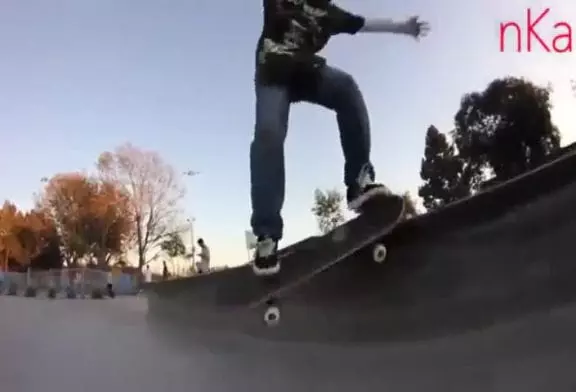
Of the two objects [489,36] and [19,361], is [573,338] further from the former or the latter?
[19,361]

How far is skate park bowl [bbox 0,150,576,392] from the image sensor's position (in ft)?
3.09

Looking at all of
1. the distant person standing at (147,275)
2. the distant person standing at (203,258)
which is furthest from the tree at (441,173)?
the distant person standing at (147,275)

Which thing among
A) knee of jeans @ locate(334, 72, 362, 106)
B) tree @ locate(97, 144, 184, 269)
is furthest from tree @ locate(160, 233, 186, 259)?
knee of jeans @ locate(334, 72, 362, 106)

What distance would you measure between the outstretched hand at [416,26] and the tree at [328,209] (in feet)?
1.02

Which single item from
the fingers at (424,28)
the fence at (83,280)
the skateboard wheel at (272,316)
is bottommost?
the skateboard wheel at (272,316)

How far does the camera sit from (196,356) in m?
1.12

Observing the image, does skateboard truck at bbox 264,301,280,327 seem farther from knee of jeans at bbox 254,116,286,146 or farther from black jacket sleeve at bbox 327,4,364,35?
black jacket sleeve at bbox 327,4,364,35

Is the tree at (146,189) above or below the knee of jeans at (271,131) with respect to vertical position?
below

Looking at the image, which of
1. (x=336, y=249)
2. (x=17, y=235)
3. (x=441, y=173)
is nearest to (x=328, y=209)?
(x=336, y=249)

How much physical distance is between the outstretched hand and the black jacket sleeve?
0.08 m

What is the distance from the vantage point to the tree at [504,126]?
1.02 meters

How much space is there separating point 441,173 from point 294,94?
0.94ft

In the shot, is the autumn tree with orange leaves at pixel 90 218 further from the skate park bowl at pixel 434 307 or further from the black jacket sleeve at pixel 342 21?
the black jacket sleeve at pixel 342 21

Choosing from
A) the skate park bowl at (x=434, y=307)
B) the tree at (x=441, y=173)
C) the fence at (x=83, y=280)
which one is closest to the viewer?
the skate park bowl at (x=434, y=307)
